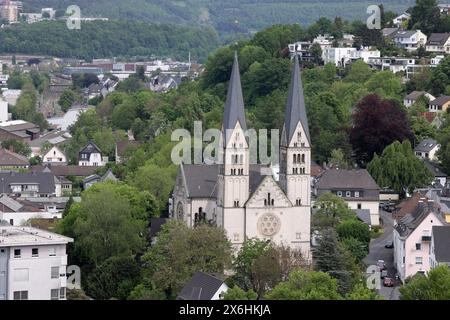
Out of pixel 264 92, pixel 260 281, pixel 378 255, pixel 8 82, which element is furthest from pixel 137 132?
pixel 8 82

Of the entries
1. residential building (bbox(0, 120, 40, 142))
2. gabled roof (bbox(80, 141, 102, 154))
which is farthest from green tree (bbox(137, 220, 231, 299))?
residential building (bbox(0, 120, 40, 142))

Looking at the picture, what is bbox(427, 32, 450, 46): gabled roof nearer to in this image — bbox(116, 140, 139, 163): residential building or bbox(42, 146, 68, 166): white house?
bbox(116, 140, 139, 163): residential building

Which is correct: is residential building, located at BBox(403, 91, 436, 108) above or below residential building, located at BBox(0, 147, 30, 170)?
above

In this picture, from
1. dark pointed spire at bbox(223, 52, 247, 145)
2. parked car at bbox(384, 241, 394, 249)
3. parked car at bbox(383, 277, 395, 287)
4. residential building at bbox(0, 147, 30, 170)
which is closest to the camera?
parked car at bbox(383, 277, 395, 287)

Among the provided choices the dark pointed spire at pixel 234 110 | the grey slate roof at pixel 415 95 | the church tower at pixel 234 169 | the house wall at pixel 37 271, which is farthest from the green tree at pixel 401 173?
the house wall at pixel 37 271

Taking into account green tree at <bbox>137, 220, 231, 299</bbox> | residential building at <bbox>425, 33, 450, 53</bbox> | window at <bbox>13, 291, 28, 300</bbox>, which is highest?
residential building at <bbox>425, 33, 450, 53</bbox>

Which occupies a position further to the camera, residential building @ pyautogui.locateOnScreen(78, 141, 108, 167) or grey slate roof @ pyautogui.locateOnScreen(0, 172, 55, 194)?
residential building @ pyautogui.locateOnScreen(78, 141, 108, 167)

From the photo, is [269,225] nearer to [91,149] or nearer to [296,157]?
[296,157]
